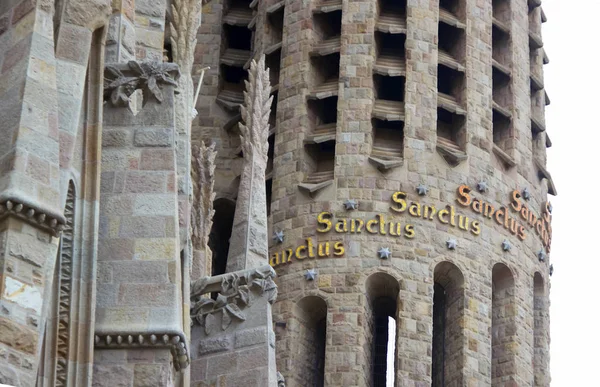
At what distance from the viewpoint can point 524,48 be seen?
6166 centimetres

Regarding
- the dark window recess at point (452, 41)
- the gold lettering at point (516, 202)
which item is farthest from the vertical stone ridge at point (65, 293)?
the dark window recess at point (452, 41)

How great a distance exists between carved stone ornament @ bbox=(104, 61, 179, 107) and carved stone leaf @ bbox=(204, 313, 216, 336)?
8.63m

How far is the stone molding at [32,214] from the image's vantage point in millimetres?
25453

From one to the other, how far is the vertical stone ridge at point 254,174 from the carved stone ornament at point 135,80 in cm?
1258

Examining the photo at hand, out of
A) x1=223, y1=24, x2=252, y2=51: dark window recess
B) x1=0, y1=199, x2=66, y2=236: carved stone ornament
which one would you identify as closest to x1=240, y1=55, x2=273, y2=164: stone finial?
x1=223, y1=24, x2=252, y2=51: dark window recess

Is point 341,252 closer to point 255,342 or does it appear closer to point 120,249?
point 255,342

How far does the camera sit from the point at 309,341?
183 ft

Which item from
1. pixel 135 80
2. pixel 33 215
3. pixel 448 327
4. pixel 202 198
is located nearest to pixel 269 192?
pixel 448 327

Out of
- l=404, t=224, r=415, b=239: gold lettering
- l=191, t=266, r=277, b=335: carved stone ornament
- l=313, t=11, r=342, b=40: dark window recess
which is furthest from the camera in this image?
l=313, t=11, r=342, b=40: dark window recess

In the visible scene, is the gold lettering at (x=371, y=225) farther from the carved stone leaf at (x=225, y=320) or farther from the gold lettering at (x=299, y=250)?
the carved stone leaf at (x=225, y=320)

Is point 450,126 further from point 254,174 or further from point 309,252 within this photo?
point 254,174

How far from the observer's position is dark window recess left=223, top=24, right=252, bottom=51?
2493 inches

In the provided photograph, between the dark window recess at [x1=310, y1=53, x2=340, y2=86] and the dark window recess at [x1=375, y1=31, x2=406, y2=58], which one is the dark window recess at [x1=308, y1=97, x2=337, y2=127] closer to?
the dark window recess at [x1=310, y1=53, x2=340, y2=86]

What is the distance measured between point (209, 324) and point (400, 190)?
58.5 ft
